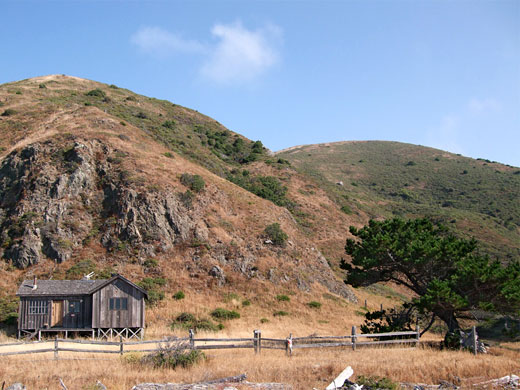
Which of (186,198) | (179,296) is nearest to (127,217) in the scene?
(186,198)

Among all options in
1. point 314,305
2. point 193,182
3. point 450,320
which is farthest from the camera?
point 193,182

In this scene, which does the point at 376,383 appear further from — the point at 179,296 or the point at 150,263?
the point at 150,263

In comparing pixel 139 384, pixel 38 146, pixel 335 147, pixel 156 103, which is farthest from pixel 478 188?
pixel 139 384

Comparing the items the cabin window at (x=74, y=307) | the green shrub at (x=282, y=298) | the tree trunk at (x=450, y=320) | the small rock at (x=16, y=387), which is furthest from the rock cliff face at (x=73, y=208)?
the small rock at (x=16, y=387)

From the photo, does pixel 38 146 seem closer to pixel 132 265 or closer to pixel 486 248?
pixel 132 265

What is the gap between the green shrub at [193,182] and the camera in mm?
52000

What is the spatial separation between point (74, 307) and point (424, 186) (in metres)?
101

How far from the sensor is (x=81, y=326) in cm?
3017

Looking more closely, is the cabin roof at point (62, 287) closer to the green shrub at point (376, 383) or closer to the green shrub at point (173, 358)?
the green shrub at point (173, 358)

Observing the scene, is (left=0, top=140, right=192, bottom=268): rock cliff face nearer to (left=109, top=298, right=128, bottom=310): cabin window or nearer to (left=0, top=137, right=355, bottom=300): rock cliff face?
(left=0, top=137, right=355, bottom=300): rock cliff face

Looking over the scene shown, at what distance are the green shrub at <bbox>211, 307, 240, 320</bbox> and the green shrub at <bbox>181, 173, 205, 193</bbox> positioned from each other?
1853cm

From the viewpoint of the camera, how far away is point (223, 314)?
121ft

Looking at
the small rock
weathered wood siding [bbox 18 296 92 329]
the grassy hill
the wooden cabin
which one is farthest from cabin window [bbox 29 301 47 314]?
the grassy hill

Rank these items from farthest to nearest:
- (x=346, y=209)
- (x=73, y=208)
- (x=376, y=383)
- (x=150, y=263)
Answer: (x=346, y=209) < (x=73, y=208) < (x=150, y=263) < (x=376, y=383)
